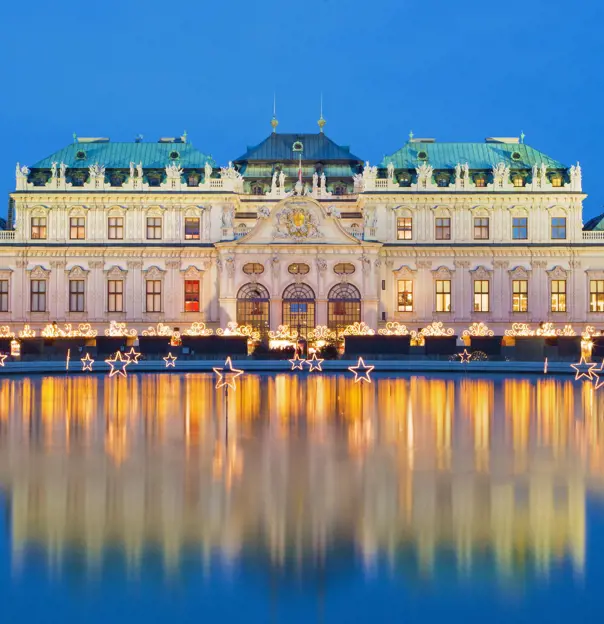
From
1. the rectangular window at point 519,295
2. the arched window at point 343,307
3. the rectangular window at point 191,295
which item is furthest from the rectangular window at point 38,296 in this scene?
the rectangular window at point 519,295

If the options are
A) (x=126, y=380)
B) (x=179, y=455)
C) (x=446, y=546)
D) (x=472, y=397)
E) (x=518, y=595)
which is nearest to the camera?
(x=518, y=595)

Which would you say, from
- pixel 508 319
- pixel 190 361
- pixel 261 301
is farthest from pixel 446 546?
pixel 508 319

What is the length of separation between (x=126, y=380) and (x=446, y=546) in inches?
Result: 1127

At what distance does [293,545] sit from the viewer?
1069 centimetres

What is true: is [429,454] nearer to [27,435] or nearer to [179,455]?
[179,455]

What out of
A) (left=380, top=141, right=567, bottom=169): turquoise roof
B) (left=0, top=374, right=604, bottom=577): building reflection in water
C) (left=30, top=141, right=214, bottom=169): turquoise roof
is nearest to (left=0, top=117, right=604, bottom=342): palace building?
(left=30, top=141, right=214, bottom=169): turquoise roof

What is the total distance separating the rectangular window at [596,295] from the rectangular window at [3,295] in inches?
1883

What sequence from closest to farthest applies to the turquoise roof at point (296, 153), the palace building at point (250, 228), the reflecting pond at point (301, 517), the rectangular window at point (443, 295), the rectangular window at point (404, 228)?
the reflecting pond at point (301, 517)
the palace building at point (250, 228)
the rectangular window at point (443, 295)
the rectangular window at point (404, 228)
the turquoise roof at point (296, 153)

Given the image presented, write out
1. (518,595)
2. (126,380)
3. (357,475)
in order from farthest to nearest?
1. (126,380)
2. (357,475)
3. (518,595)

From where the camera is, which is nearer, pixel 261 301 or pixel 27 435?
pixel 27 435

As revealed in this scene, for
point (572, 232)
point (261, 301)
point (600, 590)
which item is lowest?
point (600, 590)

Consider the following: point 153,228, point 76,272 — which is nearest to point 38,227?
point 76,272

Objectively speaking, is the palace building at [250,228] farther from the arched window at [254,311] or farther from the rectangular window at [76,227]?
the arched window at [254,311]

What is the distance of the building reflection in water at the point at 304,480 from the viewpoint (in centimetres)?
1074
